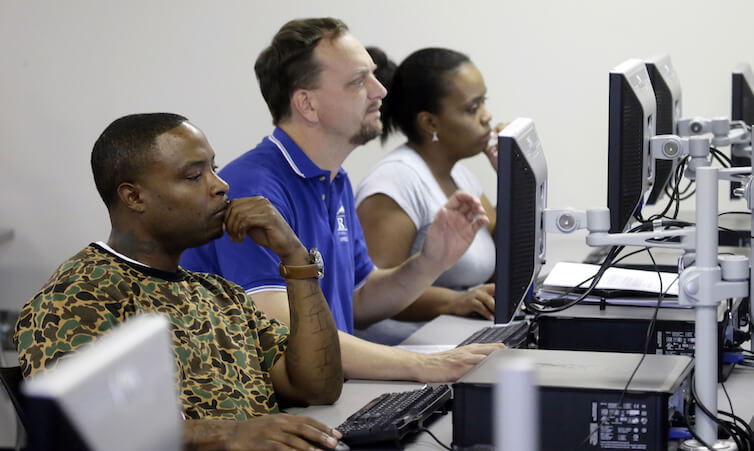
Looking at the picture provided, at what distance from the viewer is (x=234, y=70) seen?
12.4ft

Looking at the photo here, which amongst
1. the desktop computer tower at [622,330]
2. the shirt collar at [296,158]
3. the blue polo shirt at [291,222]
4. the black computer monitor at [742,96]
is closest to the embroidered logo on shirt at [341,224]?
the blue polo shirt at [291,222]

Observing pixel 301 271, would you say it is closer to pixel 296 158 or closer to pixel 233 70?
pixel 296 158

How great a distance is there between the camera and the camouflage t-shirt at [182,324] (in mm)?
1361

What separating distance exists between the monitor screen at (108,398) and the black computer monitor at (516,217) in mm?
787

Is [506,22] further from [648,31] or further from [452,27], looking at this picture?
[648,31]

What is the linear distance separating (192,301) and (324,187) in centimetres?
67

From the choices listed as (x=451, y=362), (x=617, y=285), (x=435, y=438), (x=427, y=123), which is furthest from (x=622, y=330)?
(x=427, y=123)

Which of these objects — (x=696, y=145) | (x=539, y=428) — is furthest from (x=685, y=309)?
(x=539, y=428)

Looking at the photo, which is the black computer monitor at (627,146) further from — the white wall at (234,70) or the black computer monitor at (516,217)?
the white wall at (234,70)

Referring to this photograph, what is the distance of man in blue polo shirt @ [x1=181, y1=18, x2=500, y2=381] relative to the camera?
204 centimetres

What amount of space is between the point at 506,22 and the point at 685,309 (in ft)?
6.81

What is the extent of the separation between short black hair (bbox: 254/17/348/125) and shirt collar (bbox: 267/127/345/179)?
105mm

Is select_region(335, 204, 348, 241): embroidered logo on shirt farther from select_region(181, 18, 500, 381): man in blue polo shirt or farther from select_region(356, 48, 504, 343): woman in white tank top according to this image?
select_region(356, 48, 504, 343): woman in white tank top

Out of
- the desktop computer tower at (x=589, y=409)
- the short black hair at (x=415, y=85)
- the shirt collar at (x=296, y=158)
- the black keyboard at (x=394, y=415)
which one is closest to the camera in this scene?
the desktop computer tower at (x=589, y=409)
